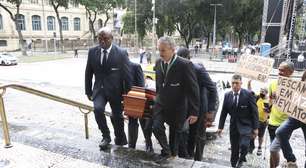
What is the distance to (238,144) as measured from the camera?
4613 mm

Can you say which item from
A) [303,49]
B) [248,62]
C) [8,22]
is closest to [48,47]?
[8,22]

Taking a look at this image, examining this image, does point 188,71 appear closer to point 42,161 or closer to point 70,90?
point 42,161

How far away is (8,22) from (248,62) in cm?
5540

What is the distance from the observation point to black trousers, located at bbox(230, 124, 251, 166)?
14.5 ft

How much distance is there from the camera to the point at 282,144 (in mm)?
3938

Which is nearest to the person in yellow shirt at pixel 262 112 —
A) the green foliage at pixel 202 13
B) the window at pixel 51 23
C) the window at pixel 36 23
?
the green foliage at pixel 202 13

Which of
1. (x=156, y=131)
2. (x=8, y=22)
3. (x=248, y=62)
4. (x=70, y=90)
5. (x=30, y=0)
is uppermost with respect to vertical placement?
(x=30, y=0)

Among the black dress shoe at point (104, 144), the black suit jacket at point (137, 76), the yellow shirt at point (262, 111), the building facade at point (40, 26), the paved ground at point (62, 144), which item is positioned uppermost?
the building facade at point (40, 26)

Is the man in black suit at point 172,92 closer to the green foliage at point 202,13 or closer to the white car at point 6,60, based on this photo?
the white car at point 6,60

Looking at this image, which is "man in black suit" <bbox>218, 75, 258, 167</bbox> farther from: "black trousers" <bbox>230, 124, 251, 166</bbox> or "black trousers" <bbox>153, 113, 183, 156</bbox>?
"black trousers" <bbox>153, 113, 183, 156</bbox>

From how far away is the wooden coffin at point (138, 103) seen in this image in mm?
3908

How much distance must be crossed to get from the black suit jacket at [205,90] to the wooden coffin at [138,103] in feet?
2.34

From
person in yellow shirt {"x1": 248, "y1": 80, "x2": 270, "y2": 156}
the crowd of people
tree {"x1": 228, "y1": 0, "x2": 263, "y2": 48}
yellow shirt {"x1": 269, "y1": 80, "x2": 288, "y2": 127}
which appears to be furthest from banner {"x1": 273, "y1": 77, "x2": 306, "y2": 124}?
tree {"x1": 228, "y1": 0, "x2": 263, "y2": 48}

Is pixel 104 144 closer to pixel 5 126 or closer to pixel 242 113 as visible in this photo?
pixel 5 126
